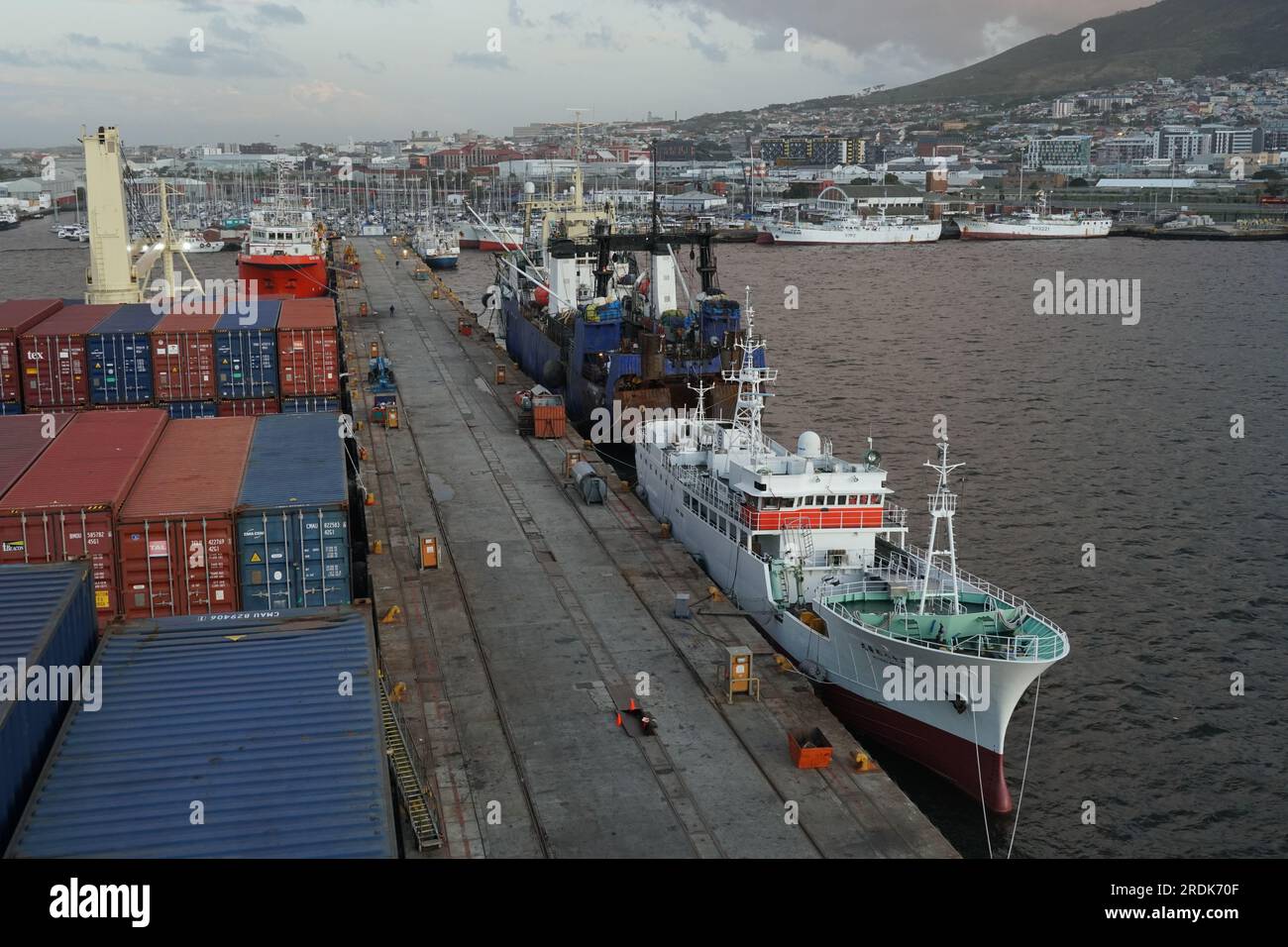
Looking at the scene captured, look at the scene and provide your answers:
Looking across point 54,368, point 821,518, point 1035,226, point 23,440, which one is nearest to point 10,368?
point 54,368

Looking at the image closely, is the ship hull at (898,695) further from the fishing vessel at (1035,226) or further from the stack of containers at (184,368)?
the fishing vessel at (1035,226)

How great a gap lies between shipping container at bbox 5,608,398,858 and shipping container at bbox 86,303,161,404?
2161 cm

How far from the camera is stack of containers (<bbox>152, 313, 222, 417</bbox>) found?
36.2 meters

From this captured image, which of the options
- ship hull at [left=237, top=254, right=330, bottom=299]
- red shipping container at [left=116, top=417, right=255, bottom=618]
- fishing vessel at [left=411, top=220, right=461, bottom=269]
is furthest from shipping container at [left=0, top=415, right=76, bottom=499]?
fishing vessel at [left=411, top=220, right=461, bottom=269]

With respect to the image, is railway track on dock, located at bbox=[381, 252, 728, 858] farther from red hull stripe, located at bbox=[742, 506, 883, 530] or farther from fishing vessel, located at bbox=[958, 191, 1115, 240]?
fishing vessel, located at bbox=[958, 191, 1115, 240]

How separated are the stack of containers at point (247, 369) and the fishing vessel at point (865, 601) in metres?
13.1

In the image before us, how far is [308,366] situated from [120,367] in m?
5.50

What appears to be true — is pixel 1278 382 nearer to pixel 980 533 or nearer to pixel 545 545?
pixel 980 533

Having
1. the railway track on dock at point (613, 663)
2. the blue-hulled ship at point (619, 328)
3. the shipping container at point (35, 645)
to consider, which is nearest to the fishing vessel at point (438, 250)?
the blue-hulled ship at point (619, 328)

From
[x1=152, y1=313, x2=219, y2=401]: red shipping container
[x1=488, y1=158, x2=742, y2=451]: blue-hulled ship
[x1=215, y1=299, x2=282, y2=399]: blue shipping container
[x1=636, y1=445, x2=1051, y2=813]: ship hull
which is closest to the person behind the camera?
[x1=636, y1=445, x2=1051, y2=813]: ship hull

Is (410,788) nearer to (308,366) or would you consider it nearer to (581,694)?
(581,694)

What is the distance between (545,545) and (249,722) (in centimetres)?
1846

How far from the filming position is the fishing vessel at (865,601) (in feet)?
77.0

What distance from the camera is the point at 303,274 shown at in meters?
85.4
